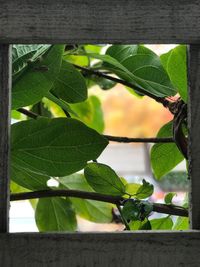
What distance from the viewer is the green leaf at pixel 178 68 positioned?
37 cm

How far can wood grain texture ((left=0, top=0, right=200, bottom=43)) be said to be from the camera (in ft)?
0.98

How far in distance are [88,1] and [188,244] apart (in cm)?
15

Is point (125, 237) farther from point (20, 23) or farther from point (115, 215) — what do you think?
point (115, 215)

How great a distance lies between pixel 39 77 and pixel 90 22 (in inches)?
3.1

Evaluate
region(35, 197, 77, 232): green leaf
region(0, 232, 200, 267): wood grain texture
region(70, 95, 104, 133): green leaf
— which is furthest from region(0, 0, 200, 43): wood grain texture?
region(70, 95, 104, 133): green leaf

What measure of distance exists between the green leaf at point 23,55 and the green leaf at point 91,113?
286 mm

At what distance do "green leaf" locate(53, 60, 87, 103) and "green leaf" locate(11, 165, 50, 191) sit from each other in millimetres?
88

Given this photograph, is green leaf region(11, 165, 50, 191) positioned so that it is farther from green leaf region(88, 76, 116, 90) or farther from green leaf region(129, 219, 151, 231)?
green leaf region(88, 76, 116, 90)

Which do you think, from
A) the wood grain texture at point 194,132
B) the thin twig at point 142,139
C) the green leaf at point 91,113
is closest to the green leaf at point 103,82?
the green leaf at point 91,113

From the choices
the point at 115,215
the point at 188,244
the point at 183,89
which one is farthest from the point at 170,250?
the point at 115,215

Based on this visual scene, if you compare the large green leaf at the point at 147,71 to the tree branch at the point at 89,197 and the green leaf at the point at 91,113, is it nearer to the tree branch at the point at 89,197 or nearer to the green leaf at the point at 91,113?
the tree branch at the point at 89,197

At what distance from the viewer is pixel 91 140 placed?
13.4 inches

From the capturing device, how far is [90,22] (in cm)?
30

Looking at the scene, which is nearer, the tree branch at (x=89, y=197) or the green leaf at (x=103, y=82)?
the tree branch at (x=89, y=197)
